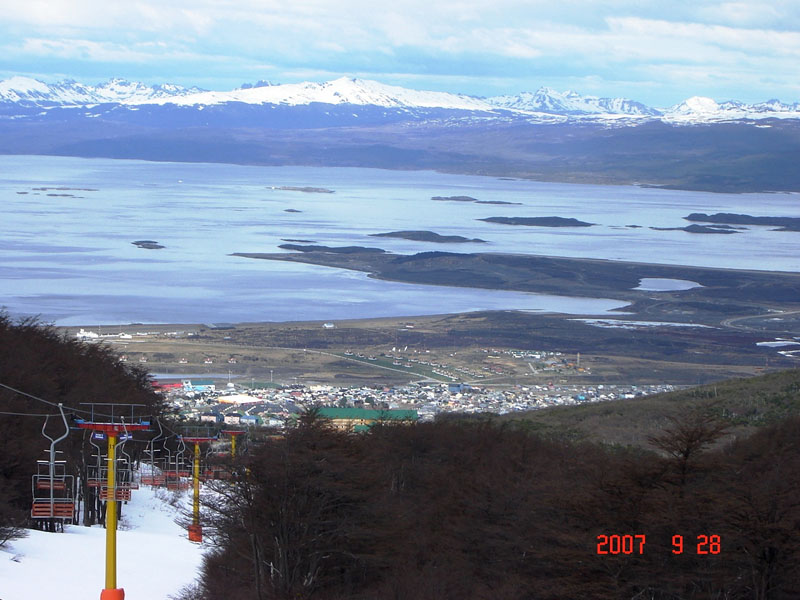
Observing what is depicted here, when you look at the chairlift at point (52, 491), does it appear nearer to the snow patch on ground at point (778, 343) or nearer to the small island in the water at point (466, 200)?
the snow patch on ground at point (778, 343)

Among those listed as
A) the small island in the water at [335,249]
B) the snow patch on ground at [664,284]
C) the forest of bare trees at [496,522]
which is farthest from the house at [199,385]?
the small island in the water at [335,249]

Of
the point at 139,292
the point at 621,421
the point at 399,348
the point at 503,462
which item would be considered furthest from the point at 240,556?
the point at 139,292

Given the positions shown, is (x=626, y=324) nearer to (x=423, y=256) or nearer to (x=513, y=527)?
(x=423, y=256)

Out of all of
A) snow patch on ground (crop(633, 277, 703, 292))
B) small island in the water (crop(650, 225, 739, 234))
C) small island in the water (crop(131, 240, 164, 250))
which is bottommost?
snow patch on ground (crop(633, 277, 703, 292))

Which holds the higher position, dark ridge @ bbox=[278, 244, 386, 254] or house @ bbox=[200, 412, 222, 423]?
dark ridge @ bbox=[278, 244, 386, 254]

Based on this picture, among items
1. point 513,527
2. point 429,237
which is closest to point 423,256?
point 429,237

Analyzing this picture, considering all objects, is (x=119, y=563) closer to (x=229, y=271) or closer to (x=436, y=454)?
(x=436, y=454)

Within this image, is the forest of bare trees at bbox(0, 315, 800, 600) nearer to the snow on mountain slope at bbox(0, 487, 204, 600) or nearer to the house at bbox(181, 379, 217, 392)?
the snow on mountain slope at bbox(0, 487, 204, 600)

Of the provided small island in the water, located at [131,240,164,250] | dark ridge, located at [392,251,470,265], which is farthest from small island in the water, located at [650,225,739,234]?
small island in the water, located at [131,240,164,250]
